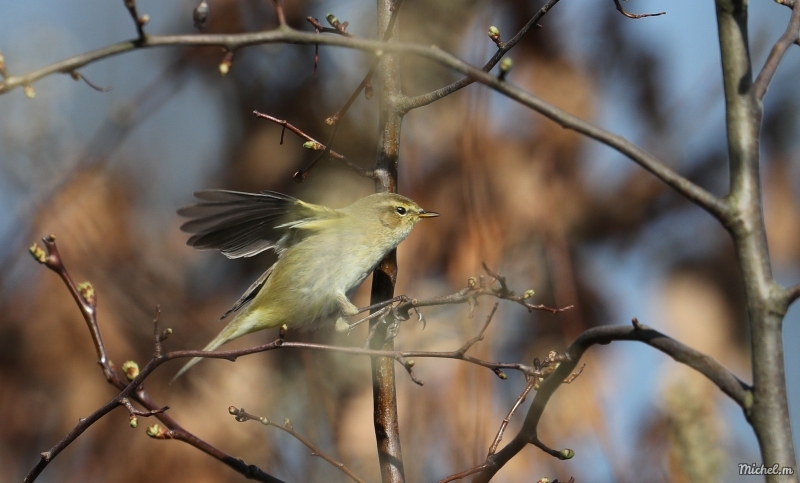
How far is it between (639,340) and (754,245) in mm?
212

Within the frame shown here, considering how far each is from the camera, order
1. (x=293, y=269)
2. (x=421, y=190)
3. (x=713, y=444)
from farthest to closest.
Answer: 1. (x=421, y=190)
2. (x=293, y=269)
3. (x=713, y=444)

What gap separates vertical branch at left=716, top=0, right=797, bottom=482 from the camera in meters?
1.01

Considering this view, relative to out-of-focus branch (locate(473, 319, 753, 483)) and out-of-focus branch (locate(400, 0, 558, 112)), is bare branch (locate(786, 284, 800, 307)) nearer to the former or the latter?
out-of-focus branch (locate(473, 319, 753, 483))

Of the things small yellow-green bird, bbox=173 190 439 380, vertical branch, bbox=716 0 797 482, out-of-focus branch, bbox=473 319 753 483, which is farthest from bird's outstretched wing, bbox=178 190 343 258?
vertical branch, bbox=716 0 797 482

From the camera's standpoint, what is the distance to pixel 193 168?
5.09 meters

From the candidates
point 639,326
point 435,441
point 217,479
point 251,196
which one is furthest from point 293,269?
point 217,479

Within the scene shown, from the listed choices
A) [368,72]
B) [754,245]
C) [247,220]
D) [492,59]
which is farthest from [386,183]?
[754,245]

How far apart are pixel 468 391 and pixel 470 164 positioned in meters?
1.37

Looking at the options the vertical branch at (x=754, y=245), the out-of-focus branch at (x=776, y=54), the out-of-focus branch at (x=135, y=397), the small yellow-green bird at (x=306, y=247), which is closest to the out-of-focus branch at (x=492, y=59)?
the small yellow-green bird at (x=306, y=247)

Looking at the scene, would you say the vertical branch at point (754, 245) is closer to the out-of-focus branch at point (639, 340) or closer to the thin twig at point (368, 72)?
the out-of-focus branch at point (639, 340)

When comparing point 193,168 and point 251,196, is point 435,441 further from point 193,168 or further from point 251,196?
point 193,168

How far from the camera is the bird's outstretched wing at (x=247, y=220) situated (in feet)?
7.79

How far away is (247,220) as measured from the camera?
→ 262 cm

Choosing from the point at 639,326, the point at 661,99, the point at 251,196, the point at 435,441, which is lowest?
the point at 639,326
